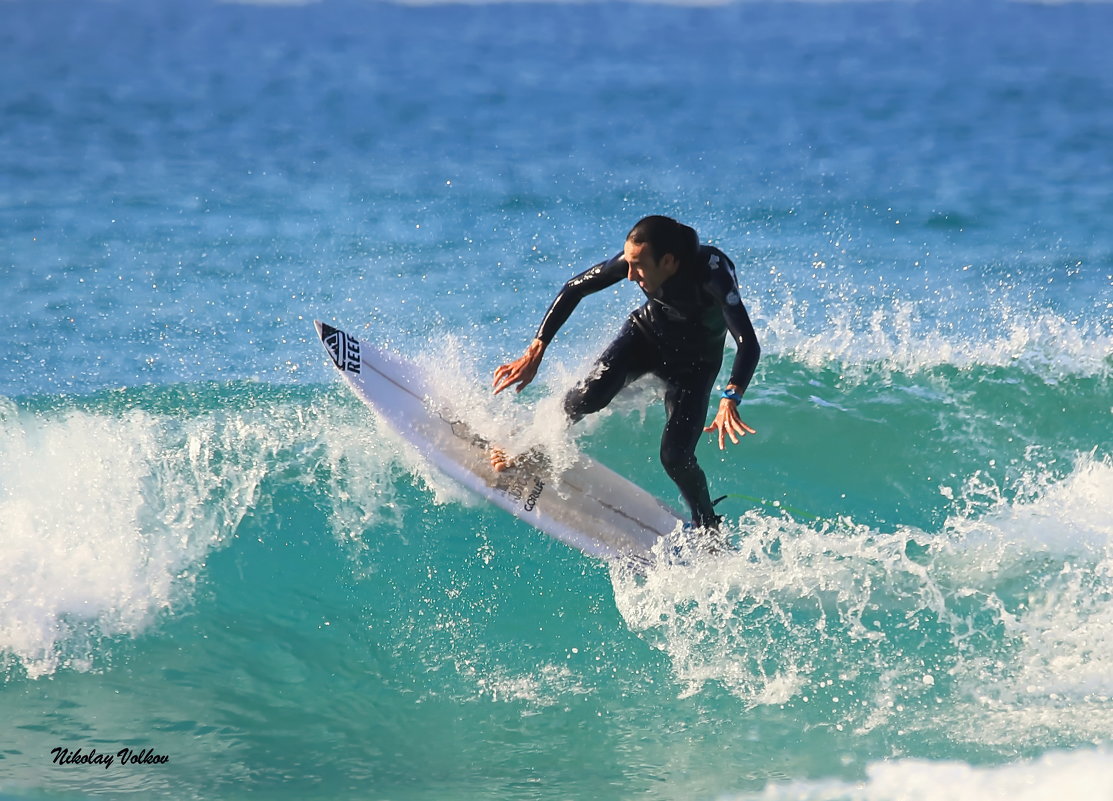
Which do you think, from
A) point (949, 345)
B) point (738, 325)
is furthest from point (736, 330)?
point (949, 345)

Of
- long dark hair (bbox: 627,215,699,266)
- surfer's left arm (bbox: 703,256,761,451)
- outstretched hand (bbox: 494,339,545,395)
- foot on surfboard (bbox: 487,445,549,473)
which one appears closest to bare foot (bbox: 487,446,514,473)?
foot on surfboard (bbox: 487,445,549,473)

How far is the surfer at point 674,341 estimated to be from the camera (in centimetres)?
548

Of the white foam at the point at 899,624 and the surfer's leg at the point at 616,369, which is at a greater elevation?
the surfer's leg at the point at 616,369

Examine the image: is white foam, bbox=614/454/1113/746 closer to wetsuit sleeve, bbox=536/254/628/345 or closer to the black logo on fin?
wetsuit sleeve, bbox=536/254/628/345

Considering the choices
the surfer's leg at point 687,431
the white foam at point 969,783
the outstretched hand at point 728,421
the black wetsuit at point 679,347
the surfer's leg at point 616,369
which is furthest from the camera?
the surfer's leg at point 616,369

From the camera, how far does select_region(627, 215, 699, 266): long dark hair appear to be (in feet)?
17.7

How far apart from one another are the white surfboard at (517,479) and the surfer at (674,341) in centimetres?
16

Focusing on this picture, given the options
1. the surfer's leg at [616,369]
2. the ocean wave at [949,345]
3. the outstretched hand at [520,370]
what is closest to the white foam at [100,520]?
the outstretched hand at [520,370]

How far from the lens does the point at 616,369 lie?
6.09m

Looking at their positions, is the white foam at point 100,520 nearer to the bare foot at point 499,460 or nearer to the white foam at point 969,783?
the bare foot at point 499,460

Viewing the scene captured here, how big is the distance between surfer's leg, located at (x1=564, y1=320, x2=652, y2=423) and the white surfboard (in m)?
0.55

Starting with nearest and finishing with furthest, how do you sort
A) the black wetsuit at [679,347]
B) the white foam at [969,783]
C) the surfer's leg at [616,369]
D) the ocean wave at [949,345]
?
the white foam at [969,783] → the black wetsuit at [679,347] → the surfer's leg at [616,369] → the ocean wave at [949,345]

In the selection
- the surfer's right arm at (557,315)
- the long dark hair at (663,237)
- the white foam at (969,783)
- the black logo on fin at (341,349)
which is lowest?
the white foam at (969,783)

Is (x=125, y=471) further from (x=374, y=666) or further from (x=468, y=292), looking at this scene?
(x=468, y=292)
